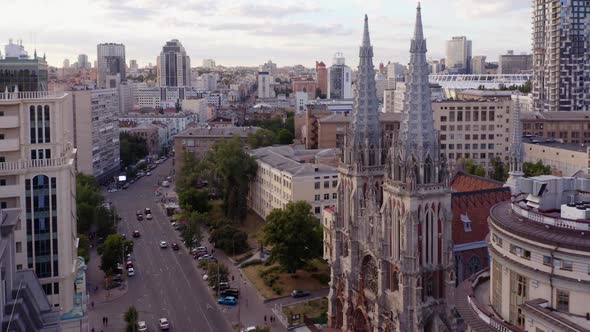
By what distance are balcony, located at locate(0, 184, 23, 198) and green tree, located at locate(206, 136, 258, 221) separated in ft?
152

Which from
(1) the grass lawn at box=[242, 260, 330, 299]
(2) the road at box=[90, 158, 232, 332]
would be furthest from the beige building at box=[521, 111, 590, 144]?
(2) the road at box=[90, 158, 232, 332]

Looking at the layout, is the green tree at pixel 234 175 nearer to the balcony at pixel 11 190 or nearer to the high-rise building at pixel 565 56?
the balcony at pixel 11 190

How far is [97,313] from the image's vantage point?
5659 cm

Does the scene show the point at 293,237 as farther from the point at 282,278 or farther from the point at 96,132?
A: the point at 96,132

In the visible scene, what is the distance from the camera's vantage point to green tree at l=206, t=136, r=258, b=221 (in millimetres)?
88375

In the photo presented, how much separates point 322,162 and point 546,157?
32.8 metres

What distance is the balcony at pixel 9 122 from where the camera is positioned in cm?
4306

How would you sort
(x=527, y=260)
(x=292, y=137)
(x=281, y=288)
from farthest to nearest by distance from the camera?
1. (x=292, y=137)
2. (x=281, y=288)
3. (x=527, y=260)

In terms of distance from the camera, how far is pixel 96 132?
112812 millimetres

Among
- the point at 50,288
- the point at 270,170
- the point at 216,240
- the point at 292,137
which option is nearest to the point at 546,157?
the point at 270,170

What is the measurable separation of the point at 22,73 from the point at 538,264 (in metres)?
34.9

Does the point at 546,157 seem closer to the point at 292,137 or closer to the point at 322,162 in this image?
the point at 322,162

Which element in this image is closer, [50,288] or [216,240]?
[50,288]

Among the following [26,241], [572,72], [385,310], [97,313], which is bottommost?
[97,313]
